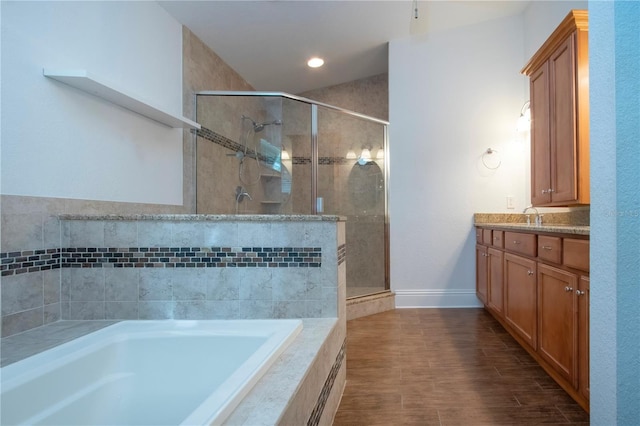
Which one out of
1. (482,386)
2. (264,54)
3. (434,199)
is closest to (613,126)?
(482,386)

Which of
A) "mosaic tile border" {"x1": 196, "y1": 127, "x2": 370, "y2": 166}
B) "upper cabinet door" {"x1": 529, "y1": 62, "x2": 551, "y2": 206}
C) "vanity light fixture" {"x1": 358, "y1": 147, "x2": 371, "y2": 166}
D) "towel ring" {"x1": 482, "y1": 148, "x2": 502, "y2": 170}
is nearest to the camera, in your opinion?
"upper cabinet door" {"x1": 529, "y1": 62, "x2": 551, "y2": 206}

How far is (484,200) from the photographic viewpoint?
3584 millimetres

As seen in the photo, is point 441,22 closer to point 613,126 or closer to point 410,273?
point 410,273

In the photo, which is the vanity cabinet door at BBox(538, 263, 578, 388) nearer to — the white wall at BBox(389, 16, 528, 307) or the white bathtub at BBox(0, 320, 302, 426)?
the white bathtub at BBox(0, 320, 302, 426)

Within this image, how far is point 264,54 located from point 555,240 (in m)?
3.10

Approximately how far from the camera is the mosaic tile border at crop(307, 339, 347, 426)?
1272 millimetres

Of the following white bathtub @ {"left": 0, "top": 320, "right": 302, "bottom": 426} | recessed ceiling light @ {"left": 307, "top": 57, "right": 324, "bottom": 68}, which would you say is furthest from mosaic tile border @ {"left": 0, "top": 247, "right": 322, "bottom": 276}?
recessed ceiling light @ {"left": 307, "top": 57, "right": 324, "bottom": 68}

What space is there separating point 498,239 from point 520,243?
48 cm

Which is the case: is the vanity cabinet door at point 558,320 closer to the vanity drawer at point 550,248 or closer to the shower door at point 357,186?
the vanity drawer at point 550,248

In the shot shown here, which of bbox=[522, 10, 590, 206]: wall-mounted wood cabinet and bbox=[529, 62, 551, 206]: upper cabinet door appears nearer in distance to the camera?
bbox=[522, 10, 590, 206]: wall-mounted wood cabinet

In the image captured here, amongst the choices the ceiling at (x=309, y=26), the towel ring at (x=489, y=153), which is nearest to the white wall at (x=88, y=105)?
the ceiling at (x=309, y=26)

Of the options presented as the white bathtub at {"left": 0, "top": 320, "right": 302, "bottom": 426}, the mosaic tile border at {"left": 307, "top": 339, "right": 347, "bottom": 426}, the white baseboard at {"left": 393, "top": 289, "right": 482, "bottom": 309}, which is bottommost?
the white baseboard at {"left": 393, "top": 289, "right": 482, "bottom": 309}

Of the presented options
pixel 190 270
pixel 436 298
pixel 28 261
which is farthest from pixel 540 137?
pixel 28 261

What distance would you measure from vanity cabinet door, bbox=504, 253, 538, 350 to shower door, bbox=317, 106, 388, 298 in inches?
51.2
